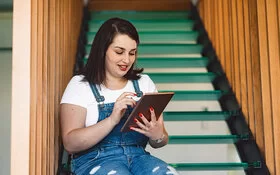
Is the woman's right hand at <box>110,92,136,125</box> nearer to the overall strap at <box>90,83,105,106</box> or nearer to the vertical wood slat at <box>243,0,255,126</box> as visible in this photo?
the overall strap at <box>90,83,105,106</box>

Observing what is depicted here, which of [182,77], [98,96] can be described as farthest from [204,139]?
[98,96]

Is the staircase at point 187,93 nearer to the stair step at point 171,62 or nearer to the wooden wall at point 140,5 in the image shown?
the stair step at point 171,62

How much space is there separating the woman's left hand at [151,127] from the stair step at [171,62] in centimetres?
209

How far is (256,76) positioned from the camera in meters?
3.19

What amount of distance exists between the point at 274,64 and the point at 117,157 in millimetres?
1219

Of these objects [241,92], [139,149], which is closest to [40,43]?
[139,149]

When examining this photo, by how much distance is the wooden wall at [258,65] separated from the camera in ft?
9.65

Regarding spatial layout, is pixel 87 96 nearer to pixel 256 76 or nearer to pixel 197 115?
pixel 256 76

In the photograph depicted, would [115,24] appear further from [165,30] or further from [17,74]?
[165,30]

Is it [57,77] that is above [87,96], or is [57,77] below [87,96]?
above

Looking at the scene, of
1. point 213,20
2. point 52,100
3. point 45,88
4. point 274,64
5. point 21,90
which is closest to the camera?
point 21,90

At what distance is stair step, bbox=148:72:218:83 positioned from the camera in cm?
413

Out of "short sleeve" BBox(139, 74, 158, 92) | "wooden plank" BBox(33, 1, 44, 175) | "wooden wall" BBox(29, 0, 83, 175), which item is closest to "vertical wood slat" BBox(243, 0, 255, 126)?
"short sleeve" BBox(139, 74, 158, 92)

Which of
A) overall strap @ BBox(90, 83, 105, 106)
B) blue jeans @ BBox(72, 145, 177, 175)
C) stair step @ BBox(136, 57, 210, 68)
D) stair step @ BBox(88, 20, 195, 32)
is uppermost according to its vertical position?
stair step @ BBox(88, 20, 195, 32)
